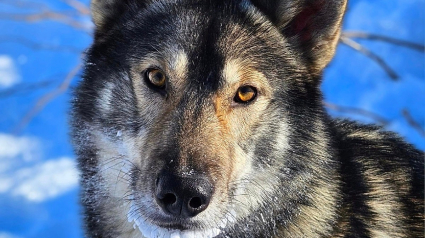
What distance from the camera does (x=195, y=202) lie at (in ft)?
6.49

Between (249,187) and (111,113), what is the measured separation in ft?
2.28

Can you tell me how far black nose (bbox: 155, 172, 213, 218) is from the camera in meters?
1.93

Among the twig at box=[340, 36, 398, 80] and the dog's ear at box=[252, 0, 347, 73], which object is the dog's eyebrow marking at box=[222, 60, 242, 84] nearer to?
the dog's ear at box=[252, 0, 347, 73]

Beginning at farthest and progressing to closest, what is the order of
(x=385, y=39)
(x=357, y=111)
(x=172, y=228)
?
(x=385, y=39), (x=357, y=111), (x=172, y=228)

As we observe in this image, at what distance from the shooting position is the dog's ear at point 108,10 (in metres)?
2.62

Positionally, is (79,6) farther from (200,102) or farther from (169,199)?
(169,199)

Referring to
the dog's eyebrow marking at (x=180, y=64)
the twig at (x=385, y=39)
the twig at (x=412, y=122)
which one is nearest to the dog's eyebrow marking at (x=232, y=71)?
the dog's eyebrow marking at (x=180, y=64)

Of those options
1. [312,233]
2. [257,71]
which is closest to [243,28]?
[257,71]

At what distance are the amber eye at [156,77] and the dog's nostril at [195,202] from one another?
0.54 metres

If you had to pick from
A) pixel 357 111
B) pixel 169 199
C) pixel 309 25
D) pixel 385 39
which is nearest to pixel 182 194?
pixel 169 199

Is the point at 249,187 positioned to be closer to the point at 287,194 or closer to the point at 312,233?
the point at 287,194

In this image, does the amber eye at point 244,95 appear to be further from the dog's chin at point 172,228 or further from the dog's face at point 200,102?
the dog's chin at point 172,228

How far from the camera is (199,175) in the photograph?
1.97 metres

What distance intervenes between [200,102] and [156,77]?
0.23 meters
